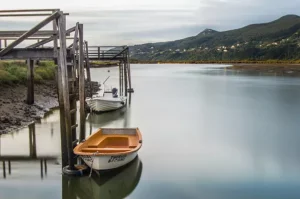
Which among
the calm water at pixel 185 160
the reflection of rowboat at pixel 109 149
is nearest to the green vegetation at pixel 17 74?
the calm water at pixel 185 160

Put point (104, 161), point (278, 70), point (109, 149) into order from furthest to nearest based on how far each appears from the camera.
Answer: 1. point (278, 70)
2. point (109, 149)
3. point (104, 161)

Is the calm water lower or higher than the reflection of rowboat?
lower

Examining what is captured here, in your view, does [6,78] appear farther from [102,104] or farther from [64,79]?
[64,79]

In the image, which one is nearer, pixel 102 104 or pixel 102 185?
pixel 102 185

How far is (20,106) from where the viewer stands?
2100cm

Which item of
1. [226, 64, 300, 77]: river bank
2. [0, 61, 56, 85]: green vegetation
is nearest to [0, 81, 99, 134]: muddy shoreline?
[0, 61, 56, 85]: green vegetation

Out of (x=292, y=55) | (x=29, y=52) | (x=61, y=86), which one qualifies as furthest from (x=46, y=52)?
(x=292, y=55)

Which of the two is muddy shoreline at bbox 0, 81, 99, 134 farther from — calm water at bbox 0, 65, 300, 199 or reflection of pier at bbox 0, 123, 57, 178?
reflection of pier at bbox 0, 123, 57, 178

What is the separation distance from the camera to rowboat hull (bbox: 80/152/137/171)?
11.1 meters

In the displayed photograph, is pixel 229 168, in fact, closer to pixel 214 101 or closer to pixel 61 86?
pixel 61 86

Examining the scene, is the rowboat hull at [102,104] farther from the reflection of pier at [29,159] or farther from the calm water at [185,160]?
the reflection of pier at [29,159]

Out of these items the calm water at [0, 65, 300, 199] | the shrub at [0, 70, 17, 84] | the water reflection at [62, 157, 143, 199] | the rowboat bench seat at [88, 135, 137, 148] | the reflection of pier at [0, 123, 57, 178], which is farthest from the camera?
the shrub at [0, 70, 17, 84]

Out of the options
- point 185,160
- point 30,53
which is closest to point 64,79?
point 30,53

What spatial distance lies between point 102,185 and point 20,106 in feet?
37.3
